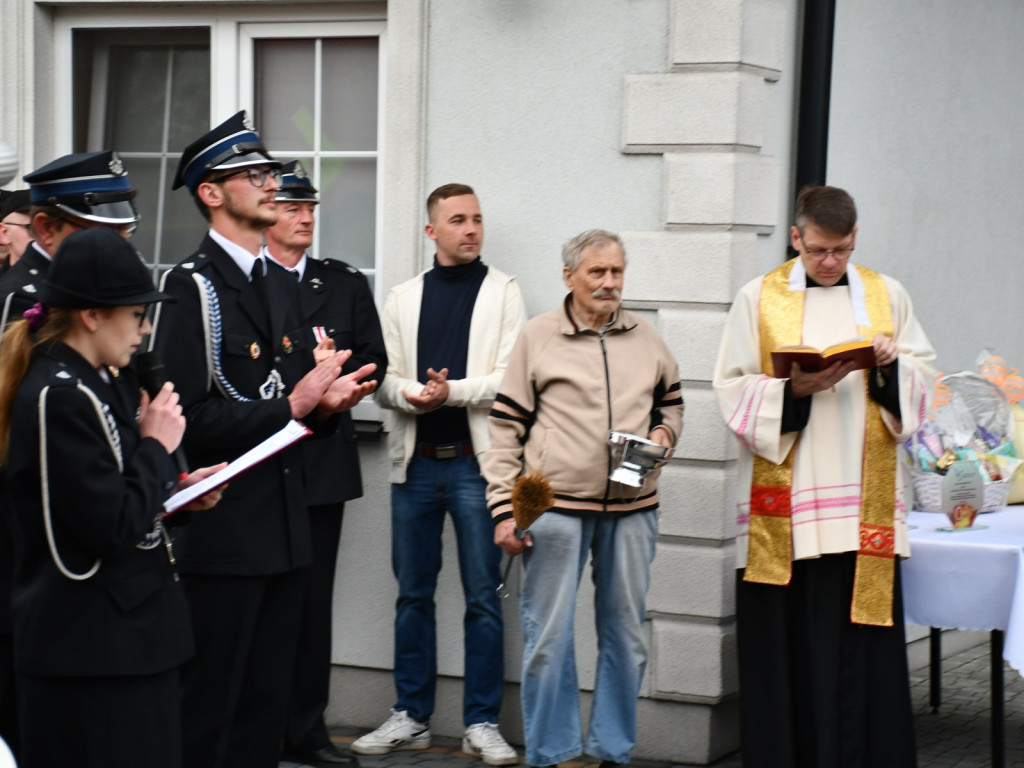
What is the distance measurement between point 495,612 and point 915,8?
3.64 metres

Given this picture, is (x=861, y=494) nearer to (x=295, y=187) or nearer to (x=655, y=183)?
(x=655, y=183)

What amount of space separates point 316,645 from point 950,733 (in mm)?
2714

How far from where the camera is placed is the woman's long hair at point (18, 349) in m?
3.57

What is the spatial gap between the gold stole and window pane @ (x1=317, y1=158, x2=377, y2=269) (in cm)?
211

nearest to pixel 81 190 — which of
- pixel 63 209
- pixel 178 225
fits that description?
pixel 63 209

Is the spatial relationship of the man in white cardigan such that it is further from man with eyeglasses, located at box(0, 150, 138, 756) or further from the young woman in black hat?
the young woman in black hat

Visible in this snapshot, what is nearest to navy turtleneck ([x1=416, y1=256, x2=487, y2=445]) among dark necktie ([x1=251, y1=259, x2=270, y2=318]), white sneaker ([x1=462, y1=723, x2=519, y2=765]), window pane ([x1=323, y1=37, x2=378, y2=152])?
window pane ([x1=323, y1=37, x2=378, y2=152])

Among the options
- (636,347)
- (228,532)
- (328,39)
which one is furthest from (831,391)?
(328,39)

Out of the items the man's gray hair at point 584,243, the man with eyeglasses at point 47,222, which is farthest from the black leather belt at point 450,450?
the man with eyeglasses at point 47,222

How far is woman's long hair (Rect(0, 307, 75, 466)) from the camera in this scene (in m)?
3.57

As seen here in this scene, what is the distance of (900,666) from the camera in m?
5.35

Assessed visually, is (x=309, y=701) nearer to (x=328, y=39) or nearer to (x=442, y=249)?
Result: (x=442, y=249)

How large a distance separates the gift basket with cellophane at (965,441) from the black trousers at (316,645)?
2.27m

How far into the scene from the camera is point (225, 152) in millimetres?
4680
